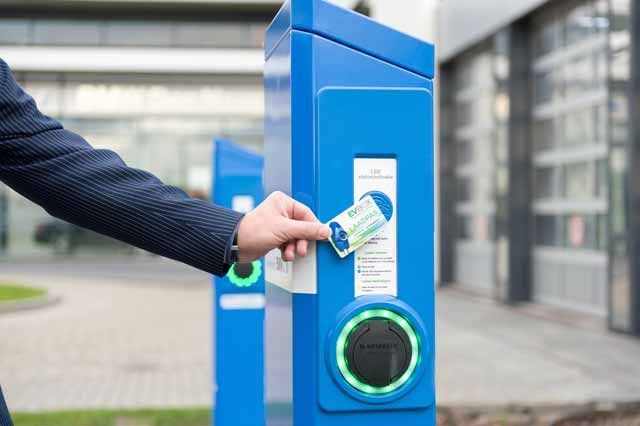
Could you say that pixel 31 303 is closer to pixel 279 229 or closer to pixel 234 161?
pixel 234 161

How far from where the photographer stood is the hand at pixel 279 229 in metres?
1.47

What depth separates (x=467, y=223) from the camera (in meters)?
13.6

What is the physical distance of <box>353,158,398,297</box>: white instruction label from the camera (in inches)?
66.1

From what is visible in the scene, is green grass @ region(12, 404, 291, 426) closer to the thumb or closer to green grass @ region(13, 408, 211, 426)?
green grass @ region(13, 408, 211, 426)

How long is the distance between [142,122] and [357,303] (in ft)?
67.4

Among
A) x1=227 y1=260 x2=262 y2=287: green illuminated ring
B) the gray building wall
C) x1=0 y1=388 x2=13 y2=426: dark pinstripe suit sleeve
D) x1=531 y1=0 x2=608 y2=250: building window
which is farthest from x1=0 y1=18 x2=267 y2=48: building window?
x1=0 y1=388 x2=13 y2=426: dark pinstripe suit sleeve

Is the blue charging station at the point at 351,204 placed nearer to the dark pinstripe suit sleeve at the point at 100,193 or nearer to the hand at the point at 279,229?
the hand at the point at 279,229

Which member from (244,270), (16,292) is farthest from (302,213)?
(16,292)

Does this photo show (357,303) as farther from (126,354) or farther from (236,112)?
(236,112)

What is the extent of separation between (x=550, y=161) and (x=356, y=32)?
9.55 meters

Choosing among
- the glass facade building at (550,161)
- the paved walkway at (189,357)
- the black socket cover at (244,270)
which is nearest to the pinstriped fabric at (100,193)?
the black socket cover at (244,270)

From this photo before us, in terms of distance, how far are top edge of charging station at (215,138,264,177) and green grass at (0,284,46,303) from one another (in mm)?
8680

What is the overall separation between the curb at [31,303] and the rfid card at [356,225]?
33.9 feet

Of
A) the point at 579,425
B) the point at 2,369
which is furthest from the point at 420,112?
the point at 2,369
